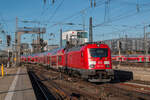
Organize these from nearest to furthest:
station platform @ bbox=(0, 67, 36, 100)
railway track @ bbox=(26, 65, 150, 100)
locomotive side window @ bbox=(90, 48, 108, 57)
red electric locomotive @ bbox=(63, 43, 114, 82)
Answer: station platform @ bbox=(0, 67, 36, 100) → railway track @ bbox=(26, 65, 150, 100) → red electric locomotive @ bbox=(63, 43, 114, 82) → locomotive side window @ bbox=(90, 48, 108, 57)

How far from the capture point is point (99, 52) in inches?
630

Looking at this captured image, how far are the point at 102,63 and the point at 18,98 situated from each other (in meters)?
7.92

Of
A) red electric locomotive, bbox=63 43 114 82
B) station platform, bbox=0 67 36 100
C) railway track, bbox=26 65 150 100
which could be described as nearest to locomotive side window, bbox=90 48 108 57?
red electric locomotive, bbox=63 43 114 82

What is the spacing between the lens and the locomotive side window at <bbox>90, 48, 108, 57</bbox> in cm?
1584

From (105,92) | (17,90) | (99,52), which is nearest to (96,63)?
(99,52)

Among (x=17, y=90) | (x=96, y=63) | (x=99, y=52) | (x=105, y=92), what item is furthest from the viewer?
(x=99, y=52)

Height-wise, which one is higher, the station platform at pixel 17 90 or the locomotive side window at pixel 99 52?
the locomotive side window at pixel 99 52

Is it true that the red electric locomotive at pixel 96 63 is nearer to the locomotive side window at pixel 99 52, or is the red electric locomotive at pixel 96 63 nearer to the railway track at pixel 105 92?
the locomotive side window at pixel 99 52

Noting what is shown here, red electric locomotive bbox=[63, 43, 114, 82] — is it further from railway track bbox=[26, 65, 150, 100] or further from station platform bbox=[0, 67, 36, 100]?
station platform bbox=[0, 67, 36, 100]

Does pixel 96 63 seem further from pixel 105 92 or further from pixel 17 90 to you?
pixel 17 90

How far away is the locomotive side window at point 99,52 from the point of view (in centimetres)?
1584

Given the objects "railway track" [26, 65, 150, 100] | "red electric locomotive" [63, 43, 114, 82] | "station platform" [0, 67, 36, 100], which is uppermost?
"red electric locomotive" [63, 43, 114, 82]

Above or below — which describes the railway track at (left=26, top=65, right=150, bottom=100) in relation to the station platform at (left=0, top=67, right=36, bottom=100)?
below

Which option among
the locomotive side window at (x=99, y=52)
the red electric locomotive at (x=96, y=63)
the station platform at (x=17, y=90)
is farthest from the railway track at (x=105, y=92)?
the locomotive side window at (x=99, y=52)
